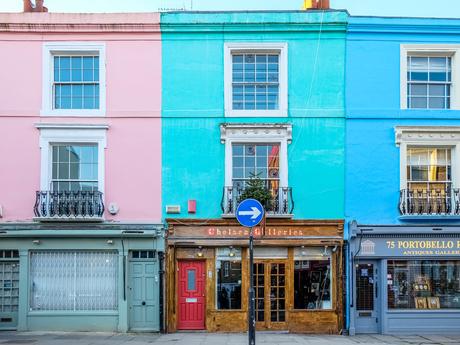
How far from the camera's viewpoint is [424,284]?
14711 millimetres

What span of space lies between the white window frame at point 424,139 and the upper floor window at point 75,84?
8900mm

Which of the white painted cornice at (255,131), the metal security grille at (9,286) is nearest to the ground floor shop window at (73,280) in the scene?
the metal security grille at (9,286)

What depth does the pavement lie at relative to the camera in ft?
41.8

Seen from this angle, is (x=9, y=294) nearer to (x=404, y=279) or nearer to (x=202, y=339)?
(x=202, y=339)

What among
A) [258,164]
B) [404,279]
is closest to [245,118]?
[258,164]

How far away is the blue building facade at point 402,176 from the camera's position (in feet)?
47.4

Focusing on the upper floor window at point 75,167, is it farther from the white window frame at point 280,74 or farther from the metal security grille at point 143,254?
the white window frame at point 280,74

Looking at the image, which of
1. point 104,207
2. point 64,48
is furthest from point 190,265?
point 64,48

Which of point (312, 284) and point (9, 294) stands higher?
point (312, 284)

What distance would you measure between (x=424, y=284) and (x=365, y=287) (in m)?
1.74

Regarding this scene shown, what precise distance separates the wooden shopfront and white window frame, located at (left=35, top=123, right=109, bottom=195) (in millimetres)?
2764

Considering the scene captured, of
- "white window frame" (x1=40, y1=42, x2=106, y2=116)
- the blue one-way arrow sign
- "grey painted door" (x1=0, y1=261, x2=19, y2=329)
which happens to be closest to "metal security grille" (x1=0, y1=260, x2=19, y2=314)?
"grey painted door" (x1=0, y1=261, x2=19, y2=329)

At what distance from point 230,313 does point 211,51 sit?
24.8 feet

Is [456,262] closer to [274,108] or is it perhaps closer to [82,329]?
[274,108]
